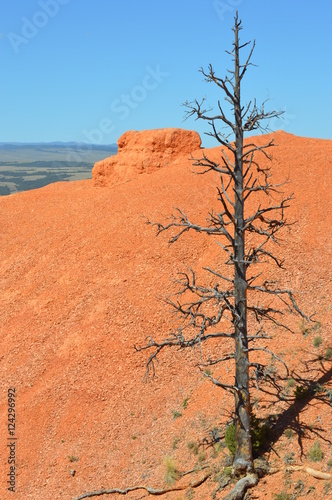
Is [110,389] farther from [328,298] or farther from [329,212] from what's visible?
[329,212]

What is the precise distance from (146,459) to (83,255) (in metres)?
12.8

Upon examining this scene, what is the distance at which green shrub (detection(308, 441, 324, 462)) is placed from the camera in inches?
482

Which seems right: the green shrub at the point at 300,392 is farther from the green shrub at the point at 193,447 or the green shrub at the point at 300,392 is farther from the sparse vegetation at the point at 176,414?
the sparse vegetation at the point at 176,414

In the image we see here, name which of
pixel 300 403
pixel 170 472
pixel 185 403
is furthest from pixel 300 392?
pixel 185 403

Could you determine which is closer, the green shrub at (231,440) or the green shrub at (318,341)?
the green shrub at (231,440)

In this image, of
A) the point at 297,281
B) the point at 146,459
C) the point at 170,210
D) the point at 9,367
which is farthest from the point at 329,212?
the point at 9,367

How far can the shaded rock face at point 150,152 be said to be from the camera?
32.7m

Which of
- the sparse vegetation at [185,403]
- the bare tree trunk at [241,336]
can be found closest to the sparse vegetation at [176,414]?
the sparse vegetation at [185,403]

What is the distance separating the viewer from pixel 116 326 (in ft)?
73.1

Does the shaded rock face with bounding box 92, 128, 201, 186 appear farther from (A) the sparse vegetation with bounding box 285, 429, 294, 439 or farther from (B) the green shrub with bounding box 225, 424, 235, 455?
(A) the sparse vegetation with bounding box 285, 429, 294, 439

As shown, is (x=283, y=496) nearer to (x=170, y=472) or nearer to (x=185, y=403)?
(x=170, y=472)

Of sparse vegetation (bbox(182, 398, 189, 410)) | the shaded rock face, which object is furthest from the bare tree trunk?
the shaded rock face

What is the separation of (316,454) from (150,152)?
23.9 metres

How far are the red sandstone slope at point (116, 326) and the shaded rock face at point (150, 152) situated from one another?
608 millimetres
